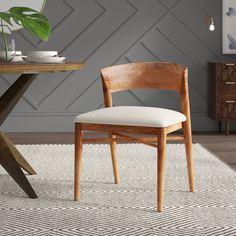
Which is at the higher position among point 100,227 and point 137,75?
point 137,75

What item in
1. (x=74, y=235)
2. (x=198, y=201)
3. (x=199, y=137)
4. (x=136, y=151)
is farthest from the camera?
(x=199, y=137)

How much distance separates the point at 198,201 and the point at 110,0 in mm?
3116

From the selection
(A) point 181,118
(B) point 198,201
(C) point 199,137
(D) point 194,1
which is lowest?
(C) point 199,137

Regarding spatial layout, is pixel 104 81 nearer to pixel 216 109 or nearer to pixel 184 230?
pixel 184 230

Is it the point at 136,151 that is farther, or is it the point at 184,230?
the point at 136,151

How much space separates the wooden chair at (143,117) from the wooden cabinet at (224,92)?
213 centimetres

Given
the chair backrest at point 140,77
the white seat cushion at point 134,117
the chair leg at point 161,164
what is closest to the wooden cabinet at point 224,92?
the chair backrest at point 140,77

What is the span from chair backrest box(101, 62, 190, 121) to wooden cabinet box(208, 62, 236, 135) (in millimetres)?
2116

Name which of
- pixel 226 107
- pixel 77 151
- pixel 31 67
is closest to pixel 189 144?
pixel 77 151

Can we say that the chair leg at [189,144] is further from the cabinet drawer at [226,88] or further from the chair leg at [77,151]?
the cabinet drawer at [226,88]

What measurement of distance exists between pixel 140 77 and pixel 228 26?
8.50 feet

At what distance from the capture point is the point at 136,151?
424cm

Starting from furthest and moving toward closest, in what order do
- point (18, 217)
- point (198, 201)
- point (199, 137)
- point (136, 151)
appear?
point (199, 137), point (136, 151), point (198, 201), point (18, 217)

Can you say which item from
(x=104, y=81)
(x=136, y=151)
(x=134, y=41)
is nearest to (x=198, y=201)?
(x=104, y=81)
